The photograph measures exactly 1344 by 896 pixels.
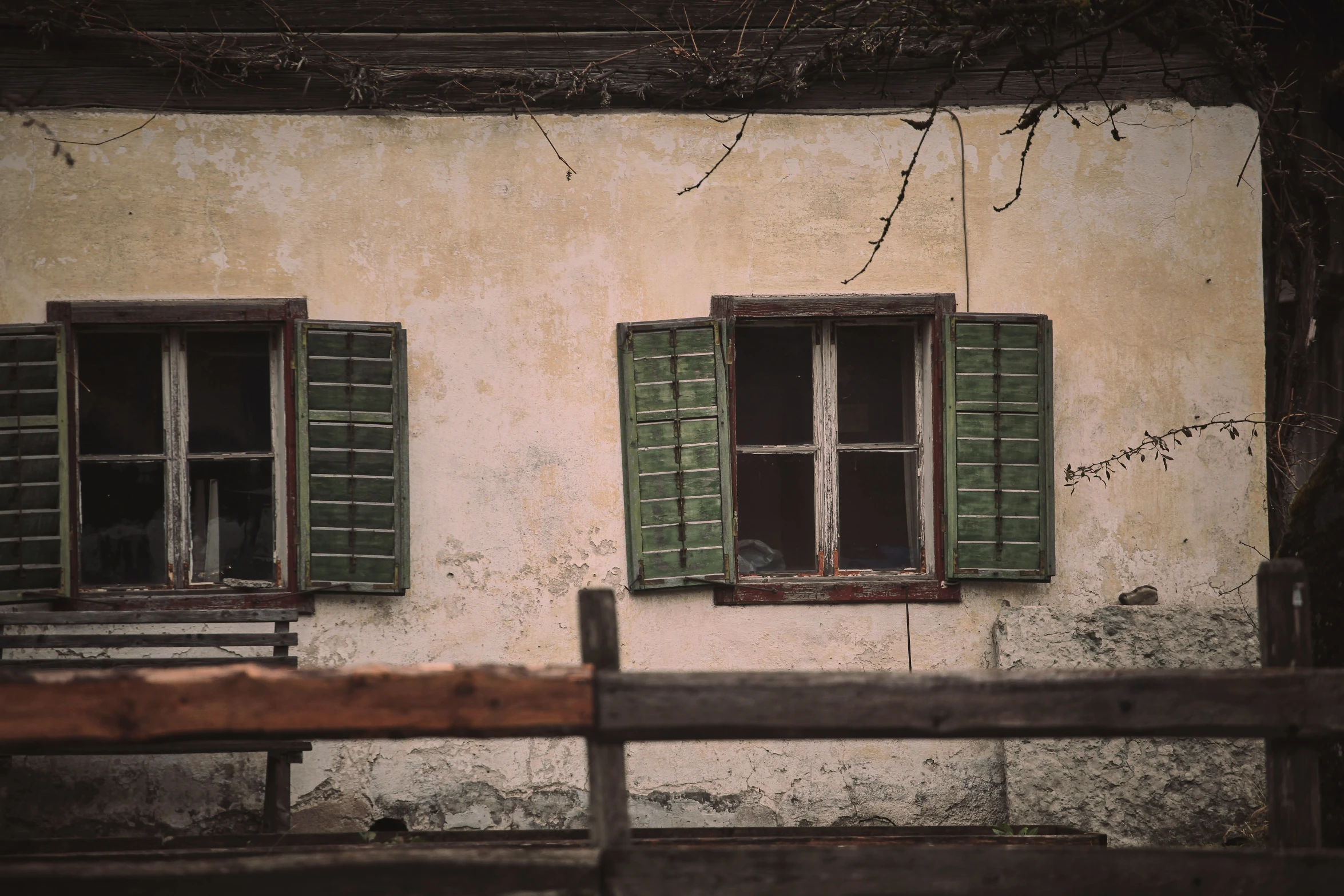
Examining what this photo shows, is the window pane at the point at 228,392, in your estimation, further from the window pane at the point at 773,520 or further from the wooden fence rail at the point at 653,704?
the wooden fence rail at the point at 653,704

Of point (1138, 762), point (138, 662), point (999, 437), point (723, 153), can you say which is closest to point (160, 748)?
point (138, 662)

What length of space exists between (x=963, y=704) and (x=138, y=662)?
12.0 ft

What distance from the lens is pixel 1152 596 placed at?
508cm

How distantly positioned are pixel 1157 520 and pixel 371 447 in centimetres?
351

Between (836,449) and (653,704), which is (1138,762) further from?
(653,704)

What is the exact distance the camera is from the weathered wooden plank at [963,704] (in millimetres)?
2578

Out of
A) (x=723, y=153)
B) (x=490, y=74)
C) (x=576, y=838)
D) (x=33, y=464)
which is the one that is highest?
(x=490, y=74)

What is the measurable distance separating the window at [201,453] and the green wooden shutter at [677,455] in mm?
1004

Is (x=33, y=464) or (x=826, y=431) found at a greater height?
(x=826, y=431)

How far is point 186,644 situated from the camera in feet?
15.0

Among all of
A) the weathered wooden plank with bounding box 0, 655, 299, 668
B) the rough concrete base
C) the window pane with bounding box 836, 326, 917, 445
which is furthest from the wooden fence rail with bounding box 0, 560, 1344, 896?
the window pane with bounding box 836, 326, 917, 445

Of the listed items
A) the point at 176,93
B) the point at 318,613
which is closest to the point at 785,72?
the point at 176,93

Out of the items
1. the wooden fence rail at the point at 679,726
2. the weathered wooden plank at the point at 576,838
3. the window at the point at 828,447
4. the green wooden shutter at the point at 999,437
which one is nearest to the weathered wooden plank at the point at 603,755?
the wooden fence rail at the point at 679,726

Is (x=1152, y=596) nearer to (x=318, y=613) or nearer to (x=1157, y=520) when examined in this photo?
(x=1157, y=520)
